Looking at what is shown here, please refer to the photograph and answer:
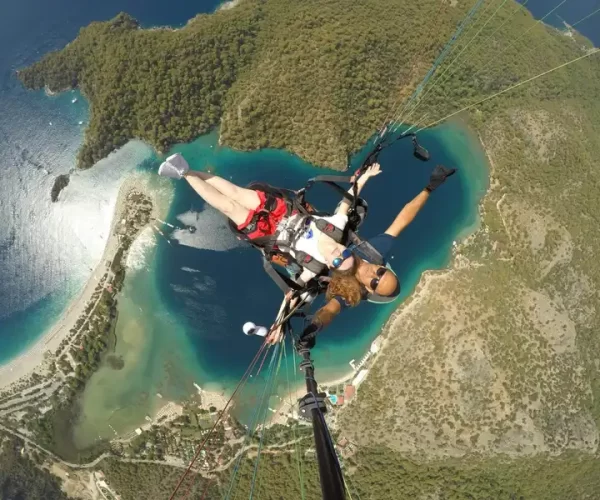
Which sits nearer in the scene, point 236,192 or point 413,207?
point 413,207

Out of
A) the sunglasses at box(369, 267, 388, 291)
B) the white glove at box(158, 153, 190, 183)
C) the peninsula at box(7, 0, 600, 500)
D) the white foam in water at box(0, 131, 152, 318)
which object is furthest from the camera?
the white foam in water at box(0, 131, 152, 318)

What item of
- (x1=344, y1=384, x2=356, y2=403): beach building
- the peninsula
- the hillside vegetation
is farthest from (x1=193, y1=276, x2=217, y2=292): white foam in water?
(x1=344, y1=384, x2=356, y2=403): beach building

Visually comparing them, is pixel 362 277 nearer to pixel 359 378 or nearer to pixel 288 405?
pixel 359 378

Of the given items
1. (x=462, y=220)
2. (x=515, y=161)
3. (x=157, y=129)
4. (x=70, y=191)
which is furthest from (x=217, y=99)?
(x=515, y=161)

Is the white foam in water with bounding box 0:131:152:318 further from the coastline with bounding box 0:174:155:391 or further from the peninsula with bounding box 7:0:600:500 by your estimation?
the peninsula with bounding box 7:0:600:500

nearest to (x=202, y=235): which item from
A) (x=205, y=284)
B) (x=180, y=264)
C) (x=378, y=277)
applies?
(x=180, y=264)
